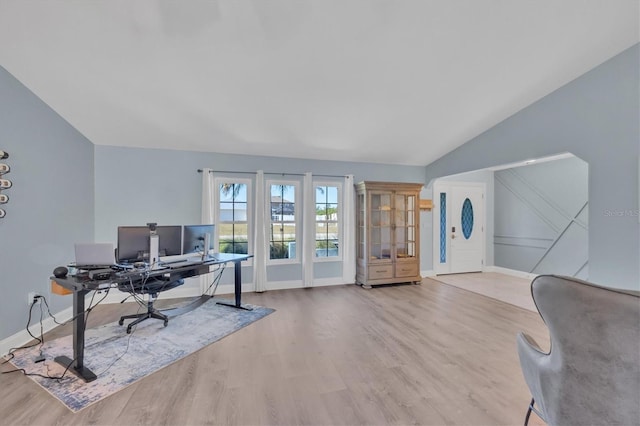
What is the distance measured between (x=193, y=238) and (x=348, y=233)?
272 cm

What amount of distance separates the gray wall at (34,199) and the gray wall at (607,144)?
19.3 ft

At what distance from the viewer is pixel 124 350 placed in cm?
257

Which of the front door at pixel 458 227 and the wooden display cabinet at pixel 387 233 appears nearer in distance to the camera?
the wooden display cabinet at pixel 387 233

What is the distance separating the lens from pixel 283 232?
4.81 meters

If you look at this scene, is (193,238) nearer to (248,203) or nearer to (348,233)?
(248,203)

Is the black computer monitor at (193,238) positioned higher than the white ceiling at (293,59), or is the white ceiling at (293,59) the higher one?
the white ceiling at (293,59)

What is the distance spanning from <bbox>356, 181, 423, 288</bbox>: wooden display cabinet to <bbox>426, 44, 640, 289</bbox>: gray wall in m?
2.16

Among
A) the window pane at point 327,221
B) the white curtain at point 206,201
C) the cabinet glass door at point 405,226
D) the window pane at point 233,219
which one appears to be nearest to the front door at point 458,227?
the cabinet glass door at point 405,226

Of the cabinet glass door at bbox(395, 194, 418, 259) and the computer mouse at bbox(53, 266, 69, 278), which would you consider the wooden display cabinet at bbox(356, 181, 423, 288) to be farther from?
the computer mouse at bbox(53, 266, 69, 278)

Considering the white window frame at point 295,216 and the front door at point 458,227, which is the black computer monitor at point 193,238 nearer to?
the white window frame at point 295,216

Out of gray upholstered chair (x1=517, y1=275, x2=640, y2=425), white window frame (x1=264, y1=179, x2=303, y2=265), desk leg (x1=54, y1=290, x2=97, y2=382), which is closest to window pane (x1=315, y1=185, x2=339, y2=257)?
white window frame (x1=264, y1=179, x2=303, y2=265)

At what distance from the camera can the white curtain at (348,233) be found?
502 centimetres

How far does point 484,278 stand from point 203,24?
20.6 feet

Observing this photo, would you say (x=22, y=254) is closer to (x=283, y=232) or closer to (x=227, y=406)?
(x=227, y=406)
